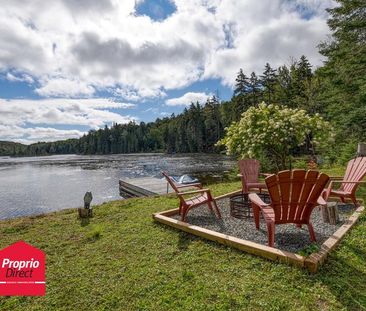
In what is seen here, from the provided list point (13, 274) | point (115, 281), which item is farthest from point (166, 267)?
point (13, 274)

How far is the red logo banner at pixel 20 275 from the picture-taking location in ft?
9.58

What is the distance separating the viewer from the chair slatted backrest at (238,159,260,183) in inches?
246

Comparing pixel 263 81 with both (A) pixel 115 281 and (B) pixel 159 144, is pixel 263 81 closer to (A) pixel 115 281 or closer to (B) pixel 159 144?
(A) pixel 115 281

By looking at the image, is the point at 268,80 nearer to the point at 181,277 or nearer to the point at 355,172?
the point at 355,172

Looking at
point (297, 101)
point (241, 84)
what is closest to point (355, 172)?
point (297, 101)

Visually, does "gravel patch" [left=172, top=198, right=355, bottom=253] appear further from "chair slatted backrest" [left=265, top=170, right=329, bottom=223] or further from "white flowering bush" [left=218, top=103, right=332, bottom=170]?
"white flowering bush" [left=218, top=103, right=332, bottom=170]

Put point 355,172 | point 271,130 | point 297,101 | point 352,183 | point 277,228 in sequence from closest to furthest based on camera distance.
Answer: point 277,228 → point 352,183 → point 355,172 → point 271,130 → point 297,101

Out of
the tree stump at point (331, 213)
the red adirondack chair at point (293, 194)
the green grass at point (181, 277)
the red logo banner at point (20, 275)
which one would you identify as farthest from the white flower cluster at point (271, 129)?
the red logo banner at point (20, 275)

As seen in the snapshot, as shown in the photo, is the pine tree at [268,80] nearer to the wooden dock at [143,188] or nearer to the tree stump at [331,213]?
the wooden dock at [143,188]

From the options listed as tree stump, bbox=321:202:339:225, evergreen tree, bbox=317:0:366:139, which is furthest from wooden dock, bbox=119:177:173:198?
evergreen tree, bbox=317:0:366:139

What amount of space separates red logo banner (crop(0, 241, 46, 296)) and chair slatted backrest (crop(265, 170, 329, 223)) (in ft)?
9.77

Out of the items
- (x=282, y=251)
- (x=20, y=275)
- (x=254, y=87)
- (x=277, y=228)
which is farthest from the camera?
(x=254, y=87)

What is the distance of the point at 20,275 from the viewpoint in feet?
9.90

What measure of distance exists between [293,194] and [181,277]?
5.87 ft
